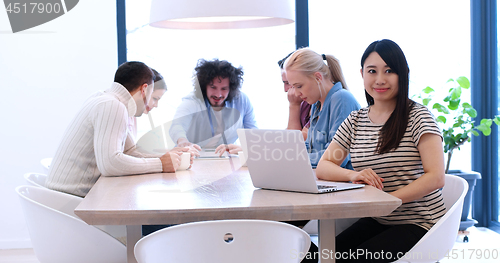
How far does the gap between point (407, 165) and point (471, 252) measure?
1948mm

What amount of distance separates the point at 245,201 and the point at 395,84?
2.63 feet

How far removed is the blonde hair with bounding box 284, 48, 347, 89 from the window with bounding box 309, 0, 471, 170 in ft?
5.15

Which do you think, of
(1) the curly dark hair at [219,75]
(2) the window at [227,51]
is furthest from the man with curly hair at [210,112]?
(2) the window at [227,51]

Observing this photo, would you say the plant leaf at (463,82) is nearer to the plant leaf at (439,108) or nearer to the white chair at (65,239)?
the plant leaf at (439,108)

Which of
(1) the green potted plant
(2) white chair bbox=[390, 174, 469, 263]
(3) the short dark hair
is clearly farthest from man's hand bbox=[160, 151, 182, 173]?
(1) the green potted plant

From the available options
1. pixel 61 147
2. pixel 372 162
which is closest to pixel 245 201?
pixel 372 162

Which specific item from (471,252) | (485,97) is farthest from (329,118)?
(485,97)

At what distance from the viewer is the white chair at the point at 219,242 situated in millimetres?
1119

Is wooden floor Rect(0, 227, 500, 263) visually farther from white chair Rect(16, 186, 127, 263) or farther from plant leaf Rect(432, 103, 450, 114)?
white chair Rect(16, 186, 127, 263)

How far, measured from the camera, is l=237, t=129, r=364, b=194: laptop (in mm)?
1438

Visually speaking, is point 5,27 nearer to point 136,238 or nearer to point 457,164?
point 136,238

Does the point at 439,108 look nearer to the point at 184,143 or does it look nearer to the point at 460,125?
the point at 460,125

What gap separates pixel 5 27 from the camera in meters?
3.51

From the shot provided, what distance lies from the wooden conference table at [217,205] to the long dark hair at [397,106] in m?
0.23
